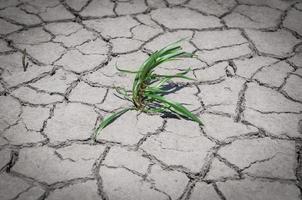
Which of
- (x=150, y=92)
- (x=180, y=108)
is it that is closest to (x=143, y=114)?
(x=150, y=92)

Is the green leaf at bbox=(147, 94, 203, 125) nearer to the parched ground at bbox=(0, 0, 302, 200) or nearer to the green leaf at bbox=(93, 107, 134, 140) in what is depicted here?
the parched ground at bbox=(0, 0, 302, 200)

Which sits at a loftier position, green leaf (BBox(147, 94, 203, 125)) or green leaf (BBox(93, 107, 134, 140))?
green leaf (BBox(147, 94, 203, 125))

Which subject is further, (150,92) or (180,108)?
(150,92)

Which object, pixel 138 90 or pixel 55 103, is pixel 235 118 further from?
pixel 55 103

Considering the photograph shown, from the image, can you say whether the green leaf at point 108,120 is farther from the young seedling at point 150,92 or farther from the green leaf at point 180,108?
the green leaf at point 180,108

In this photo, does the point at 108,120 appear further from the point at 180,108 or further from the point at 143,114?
the point at 180,108

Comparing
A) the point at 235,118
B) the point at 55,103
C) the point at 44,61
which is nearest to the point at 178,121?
the point at 235,118

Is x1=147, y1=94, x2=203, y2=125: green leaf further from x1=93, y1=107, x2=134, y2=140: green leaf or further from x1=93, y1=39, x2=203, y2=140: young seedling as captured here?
x1=93, y1=107, x2=134, y2=140: green leaf

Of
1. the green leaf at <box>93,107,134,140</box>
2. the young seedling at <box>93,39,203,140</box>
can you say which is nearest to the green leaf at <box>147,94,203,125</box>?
the young seedling at <box>93,39,203,140</box>

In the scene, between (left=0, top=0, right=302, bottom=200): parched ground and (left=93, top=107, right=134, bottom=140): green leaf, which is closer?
(left=0, top=0, right=302, bottom=200): parched ground
